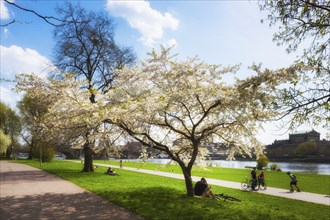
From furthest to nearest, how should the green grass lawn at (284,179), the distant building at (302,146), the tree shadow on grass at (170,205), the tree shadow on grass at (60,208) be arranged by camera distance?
the distant building at (302,146) < the green grass lawn at (284,179) < the tree shadow on grass at (170,205) < the tree shadow on grass at (60,208)

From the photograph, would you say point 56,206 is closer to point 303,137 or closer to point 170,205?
point 170,205

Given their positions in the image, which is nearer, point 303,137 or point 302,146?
point 302,146

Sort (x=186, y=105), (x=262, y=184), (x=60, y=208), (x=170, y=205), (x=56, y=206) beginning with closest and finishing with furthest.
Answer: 1. (x=60, y=208)
2. (x=56, y=206)
3. (x=170, y=205)
4. (x=186, y=105)
5. (x=262, y=184)

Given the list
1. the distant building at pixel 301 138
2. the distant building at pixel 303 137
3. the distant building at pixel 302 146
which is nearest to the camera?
the distant building at pixel 302 146

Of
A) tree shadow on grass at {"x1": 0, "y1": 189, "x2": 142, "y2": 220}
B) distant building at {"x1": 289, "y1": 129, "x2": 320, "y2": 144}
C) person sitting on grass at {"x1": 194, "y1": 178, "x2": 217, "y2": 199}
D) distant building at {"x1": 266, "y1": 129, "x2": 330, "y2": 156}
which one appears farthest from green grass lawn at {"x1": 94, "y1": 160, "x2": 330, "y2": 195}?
distant building at {"x1": 289, "y1": 129, "x2": 320, "y2": 144}

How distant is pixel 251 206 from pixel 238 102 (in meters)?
4.83

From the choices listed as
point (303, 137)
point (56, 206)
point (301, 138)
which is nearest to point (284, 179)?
point (56, 206)

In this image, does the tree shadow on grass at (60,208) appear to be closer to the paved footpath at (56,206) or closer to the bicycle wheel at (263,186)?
the paved footpath at (56,206)

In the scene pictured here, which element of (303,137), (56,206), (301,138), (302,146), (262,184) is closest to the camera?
(56,206)

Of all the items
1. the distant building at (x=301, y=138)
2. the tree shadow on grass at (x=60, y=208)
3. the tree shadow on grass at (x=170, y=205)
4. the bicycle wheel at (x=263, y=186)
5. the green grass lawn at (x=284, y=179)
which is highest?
the distant building at (x=301, y=138)

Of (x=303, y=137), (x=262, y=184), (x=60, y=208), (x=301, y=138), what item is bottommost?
(x=262, y=184)

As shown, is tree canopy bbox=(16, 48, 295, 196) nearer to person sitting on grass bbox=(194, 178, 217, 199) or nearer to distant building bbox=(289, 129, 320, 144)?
person sitting on grass bbox=(194, 178, 217, 199)

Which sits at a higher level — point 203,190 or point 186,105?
point 186,105

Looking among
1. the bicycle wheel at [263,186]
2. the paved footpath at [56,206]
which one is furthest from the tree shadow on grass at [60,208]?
the bicycle wheel at [263,186]
